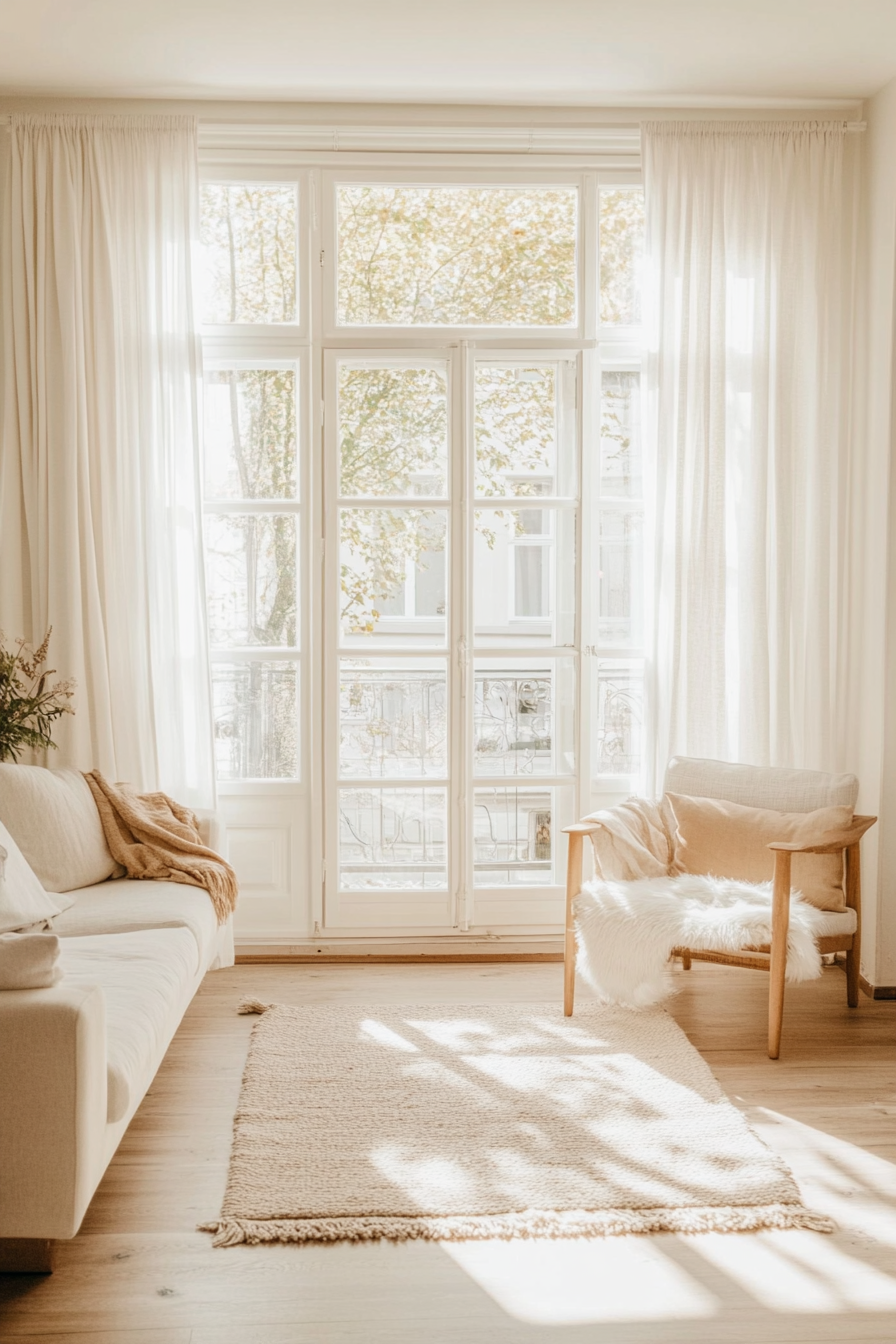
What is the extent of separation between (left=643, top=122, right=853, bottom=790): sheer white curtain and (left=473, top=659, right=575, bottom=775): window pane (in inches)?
13.7

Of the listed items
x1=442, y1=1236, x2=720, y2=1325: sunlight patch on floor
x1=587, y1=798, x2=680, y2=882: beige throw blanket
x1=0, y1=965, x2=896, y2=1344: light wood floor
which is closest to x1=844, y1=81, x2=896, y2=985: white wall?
x1=587, y1=798, x2=680, y2=882: beige throw blanket

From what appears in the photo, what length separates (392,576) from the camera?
4469 mm

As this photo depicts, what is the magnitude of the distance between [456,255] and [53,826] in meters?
2.52

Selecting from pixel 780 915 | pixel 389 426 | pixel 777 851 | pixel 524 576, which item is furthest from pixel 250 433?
pixel 780 915

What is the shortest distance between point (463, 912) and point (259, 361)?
222 centimetres

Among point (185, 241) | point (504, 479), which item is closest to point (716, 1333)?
point (504, 479)

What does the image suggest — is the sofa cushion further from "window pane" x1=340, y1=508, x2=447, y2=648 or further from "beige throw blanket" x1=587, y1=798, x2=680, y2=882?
"beige throw blanket" x1=587, y1=798, x2=680, y2=882

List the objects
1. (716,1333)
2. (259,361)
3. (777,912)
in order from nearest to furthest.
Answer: (716,1333) → (777,912) → (259,361)

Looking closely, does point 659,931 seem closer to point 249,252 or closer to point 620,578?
point 620,578

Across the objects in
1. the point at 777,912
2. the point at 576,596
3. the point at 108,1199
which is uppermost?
the point at 576,596

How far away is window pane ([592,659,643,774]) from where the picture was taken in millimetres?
4570

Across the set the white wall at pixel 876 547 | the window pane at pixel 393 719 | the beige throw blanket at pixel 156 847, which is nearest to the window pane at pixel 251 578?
the window pane at pixel 393 719

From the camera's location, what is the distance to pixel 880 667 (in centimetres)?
411

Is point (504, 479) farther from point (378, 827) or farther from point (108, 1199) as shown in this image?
point (108, 1199)
